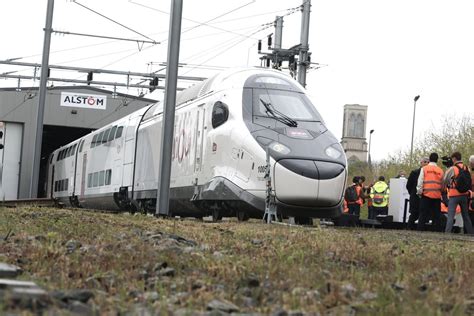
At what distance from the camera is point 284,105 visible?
52.1 ft

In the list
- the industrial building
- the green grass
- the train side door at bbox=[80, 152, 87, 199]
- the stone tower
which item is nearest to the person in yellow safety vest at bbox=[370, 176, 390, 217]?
the train side door at bbox=[80, 152, 87, 199]

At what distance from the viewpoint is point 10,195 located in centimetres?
4228

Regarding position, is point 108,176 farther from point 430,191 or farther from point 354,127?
point 354,127

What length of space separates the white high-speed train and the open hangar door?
1077 inches

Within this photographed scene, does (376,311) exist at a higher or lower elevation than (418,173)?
lower

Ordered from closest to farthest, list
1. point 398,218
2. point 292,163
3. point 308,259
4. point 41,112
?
point 308,259
point 292,163
point 398,218
point 41,112

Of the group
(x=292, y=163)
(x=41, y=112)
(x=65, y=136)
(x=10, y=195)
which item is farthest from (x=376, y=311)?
(x=65, y=136)

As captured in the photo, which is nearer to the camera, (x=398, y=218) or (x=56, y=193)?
(x=398, y=218)

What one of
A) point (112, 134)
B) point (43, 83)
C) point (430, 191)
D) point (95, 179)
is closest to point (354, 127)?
point (43, 83)

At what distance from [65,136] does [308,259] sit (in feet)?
154

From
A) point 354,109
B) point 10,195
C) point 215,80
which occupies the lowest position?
point 10,195

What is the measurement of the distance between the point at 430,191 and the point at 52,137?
131ft

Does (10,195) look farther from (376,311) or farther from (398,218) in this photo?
(376,311)

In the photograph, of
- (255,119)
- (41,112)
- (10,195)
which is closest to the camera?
(255,119)
